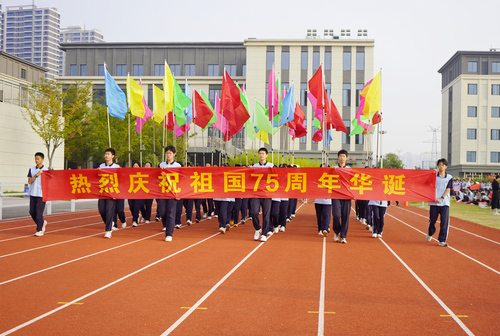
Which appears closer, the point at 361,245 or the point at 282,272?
the point at 282,272

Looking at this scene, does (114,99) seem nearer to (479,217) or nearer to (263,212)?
(263,212)

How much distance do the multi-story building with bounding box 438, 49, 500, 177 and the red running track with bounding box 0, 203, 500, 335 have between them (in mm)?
58428

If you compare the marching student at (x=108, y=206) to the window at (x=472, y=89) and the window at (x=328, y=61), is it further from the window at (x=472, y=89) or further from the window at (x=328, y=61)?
the window at (x=472, y=89)

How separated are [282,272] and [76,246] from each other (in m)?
4.55

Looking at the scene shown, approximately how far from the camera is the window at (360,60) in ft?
173

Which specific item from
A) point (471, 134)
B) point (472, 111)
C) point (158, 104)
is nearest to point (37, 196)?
point (158, 104)

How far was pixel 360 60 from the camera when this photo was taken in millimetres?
52938

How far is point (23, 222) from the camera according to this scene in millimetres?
13258

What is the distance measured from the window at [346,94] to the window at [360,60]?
94.5 inches

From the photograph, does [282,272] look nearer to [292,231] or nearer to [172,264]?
[172,264]

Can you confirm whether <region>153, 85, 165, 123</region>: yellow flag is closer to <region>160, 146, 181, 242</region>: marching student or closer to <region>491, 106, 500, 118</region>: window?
<region>160, 146, 181, 242</region>: marching student

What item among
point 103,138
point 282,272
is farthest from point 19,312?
point 103,138

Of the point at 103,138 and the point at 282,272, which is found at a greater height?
the point at 103,138

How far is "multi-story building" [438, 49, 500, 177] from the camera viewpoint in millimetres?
62344
